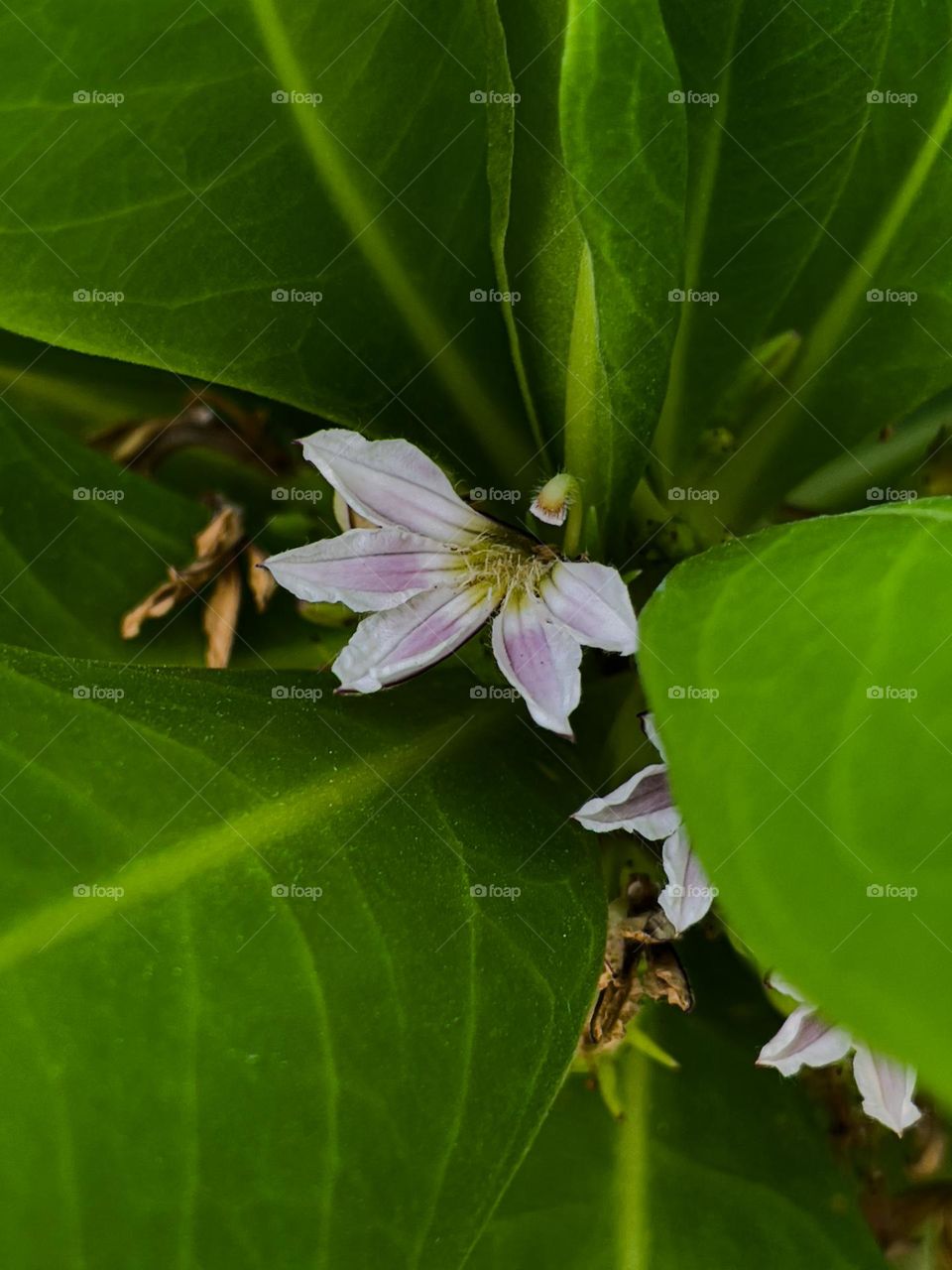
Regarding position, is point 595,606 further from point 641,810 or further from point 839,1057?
point 839,1057

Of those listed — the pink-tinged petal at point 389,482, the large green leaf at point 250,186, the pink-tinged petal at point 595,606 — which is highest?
the large green leaf at point 250,186

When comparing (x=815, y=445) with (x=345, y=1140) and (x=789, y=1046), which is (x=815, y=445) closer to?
(x=789, y=1046)

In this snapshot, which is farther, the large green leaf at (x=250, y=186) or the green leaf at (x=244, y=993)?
the large green leaf at (x=250, y=186)

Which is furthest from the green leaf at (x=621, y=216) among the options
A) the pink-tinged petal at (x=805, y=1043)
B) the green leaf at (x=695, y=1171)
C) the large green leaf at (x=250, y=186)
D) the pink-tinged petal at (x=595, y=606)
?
the green leaf at (x=695, y=1171)

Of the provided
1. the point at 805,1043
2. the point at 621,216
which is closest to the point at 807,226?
the point at 621,216

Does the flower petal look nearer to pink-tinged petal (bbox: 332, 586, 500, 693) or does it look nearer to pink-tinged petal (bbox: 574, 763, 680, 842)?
pink-tinged petal (bbox: 332, 586, 500, 693)

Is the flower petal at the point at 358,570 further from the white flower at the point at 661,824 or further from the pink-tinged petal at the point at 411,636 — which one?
the white flower at the point at 661,824

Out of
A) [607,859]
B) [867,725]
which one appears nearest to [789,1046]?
[607,859]
